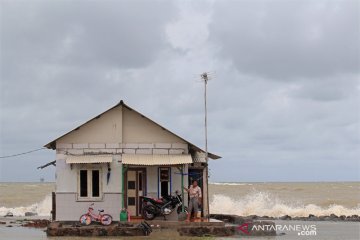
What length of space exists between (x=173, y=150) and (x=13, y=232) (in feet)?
24.0

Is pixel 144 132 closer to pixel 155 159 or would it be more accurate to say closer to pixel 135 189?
pixel 155 159

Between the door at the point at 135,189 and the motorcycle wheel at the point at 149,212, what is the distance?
1.08m

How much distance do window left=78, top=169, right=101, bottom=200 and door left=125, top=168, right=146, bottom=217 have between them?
129 cm

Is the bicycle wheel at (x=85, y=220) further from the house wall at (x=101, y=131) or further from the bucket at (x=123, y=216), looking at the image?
the house wall at (x=101, y=131)

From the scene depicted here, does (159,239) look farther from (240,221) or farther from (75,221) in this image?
(240,221)

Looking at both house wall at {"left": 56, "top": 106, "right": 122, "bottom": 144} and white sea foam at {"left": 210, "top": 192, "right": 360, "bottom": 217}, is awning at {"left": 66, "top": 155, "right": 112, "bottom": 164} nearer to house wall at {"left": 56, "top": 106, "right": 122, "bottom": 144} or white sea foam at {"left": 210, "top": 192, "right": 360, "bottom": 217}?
house wall at {"left": 56, "top": 106, "right": 122, "bottom": 144}

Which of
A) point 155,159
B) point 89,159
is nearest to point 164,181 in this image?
point 155,159

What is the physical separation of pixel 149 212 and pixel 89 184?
8.74 feet

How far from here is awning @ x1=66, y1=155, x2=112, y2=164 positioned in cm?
2381

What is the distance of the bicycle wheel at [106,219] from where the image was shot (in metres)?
23.6

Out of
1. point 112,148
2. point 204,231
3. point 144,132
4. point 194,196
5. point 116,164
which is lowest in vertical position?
point 204,231

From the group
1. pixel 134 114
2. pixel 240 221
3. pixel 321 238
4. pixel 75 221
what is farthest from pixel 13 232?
pixel 321 238

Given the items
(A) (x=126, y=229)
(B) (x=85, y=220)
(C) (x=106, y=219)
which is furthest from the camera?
(C) (x=106, y=219)

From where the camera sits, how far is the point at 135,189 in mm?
25062
